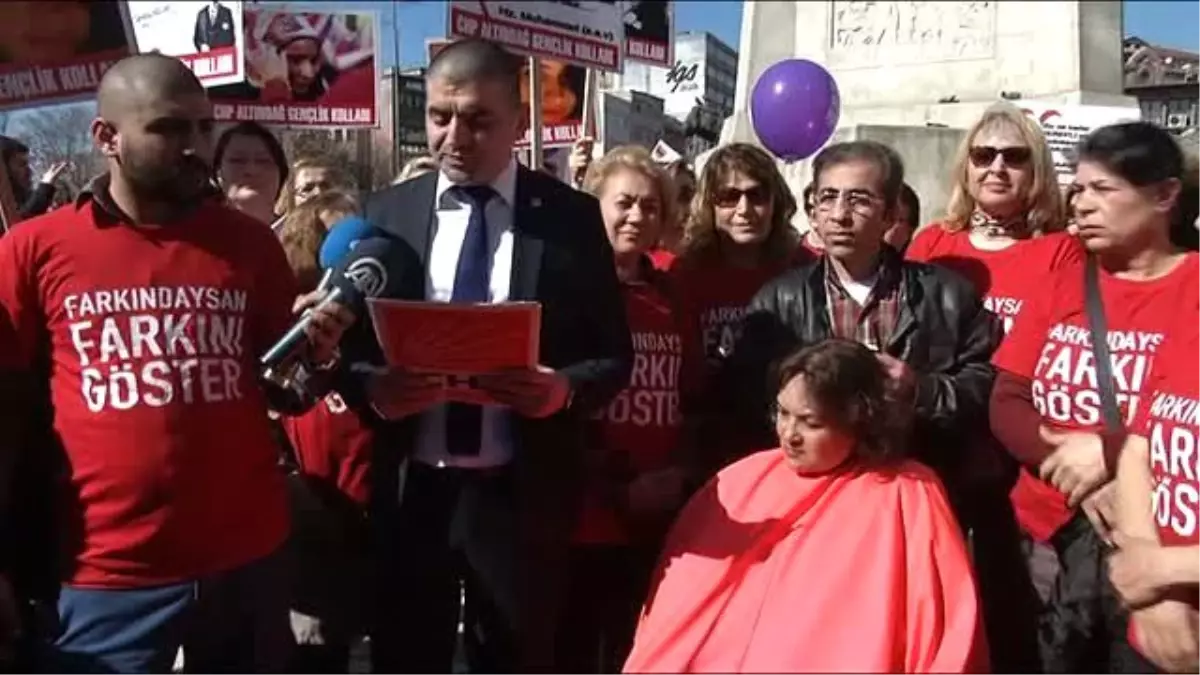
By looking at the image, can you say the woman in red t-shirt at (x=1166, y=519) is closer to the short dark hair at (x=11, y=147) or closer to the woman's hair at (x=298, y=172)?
the woman's hair at (x=298, y=172)

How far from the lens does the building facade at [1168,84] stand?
5.29 m

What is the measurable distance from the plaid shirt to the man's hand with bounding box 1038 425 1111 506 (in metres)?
0.86

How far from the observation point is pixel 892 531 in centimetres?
324

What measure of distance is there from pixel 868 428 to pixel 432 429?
104 centimetres

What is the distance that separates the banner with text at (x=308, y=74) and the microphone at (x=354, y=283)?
5871mm

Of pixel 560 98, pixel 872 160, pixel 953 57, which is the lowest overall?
pixel 872 160

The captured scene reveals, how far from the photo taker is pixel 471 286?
123 inches

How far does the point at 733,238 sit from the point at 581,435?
110cm

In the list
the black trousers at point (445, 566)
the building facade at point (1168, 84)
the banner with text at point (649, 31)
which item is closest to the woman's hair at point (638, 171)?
the black trousers at point (445, 566)

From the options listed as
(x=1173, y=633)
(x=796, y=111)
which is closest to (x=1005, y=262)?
(x=1173, y=633)

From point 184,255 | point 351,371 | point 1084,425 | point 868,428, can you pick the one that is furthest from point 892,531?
point 184,255

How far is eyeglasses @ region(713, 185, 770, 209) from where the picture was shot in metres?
4.20

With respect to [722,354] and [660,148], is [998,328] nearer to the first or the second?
[722,354]

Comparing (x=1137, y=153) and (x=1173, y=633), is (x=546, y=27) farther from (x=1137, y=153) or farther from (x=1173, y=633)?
(x=1173, y=633)
